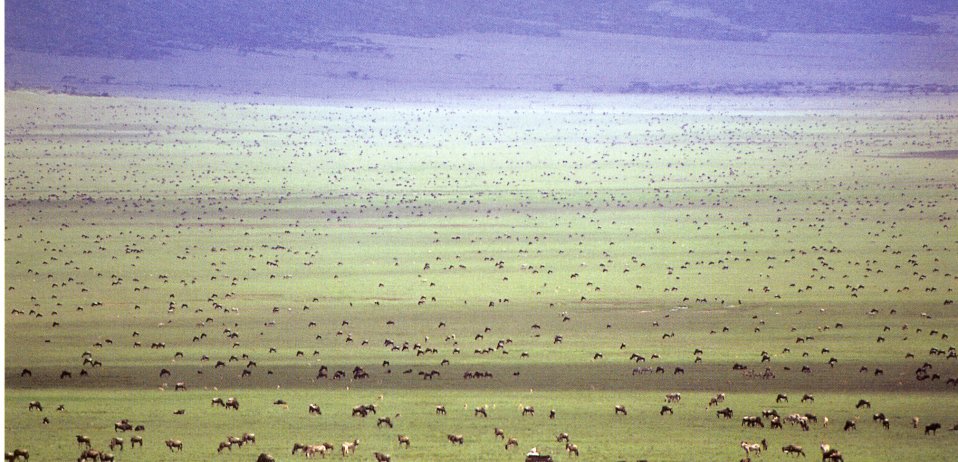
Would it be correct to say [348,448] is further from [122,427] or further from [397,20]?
[397,20]

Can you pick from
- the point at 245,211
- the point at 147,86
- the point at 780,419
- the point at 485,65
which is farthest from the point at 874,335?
the point at 147,86

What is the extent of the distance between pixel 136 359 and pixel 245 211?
3.12 m

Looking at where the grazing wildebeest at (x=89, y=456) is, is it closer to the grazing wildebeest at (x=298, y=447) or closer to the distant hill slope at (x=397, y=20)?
the grazing wildebeest at (x=298, y=447)

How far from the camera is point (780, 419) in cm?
1191

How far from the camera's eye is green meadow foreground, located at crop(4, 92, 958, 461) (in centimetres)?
1212

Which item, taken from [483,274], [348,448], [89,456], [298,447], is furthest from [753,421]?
[89,456]

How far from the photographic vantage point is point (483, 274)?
15.4m

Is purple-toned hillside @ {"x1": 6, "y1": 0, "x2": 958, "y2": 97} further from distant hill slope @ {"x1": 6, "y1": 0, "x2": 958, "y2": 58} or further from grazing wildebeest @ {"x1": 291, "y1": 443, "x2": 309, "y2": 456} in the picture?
grazing wildebeest @ {"x1": 291, "y1": 443, "x2": 309, "y2": 456}

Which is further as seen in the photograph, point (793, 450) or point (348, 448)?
point (348, 448)

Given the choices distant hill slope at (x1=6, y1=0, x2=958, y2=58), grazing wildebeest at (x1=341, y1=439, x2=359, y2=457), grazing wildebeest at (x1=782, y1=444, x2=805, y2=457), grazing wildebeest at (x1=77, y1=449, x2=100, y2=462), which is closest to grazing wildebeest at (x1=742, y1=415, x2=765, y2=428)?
grazing wildebeest at (x1=782, y1=444, x2=805, y2=457)

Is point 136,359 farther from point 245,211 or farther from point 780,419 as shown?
point 780,419

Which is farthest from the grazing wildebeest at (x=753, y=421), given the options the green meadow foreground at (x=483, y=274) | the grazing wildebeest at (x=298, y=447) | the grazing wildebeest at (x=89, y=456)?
the grazing wildebeest at (x=89, y=456)

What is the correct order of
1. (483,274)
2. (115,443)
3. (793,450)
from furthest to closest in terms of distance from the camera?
(483,274) → (115,443) → (793,450)

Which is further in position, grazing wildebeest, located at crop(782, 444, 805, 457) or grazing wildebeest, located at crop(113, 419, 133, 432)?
grazing wildebeest, located at crop(113, 419, 133, 432)
